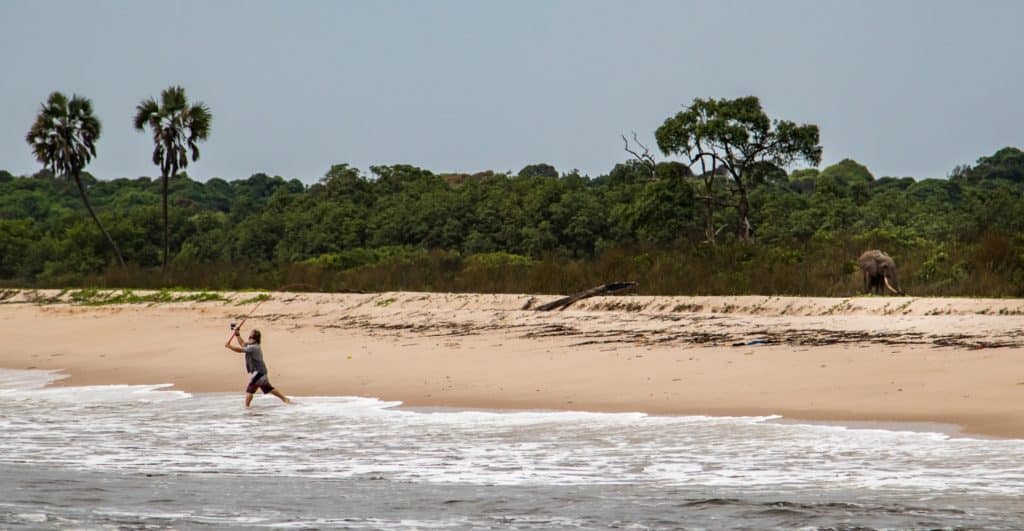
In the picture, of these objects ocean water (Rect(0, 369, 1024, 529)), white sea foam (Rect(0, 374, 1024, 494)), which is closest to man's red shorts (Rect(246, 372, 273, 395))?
white sea foam (Rect(0, 374, 1024, 494))

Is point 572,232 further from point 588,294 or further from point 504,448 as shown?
point 504,448

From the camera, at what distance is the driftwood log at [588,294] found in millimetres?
20666

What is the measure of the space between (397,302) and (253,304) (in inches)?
161

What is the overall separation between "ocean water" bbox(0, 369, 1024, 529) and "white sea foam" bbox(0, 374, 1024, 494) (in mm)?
25

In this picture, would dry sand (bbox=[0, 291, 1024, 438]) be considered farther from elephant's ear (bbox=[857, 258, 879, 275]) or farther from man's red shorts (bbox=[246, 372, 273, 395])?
elephant's ear (bbox=[857, 258, 879, 275])

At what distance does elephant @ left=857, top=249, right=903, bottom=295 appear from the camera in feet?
64.4

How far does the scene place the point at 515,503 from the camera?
7234mm

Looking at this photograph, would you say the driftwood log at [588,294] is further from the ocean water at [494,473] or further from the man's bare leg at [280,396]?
the ocean water at [494,473]

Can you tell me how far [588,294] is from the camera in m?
21.0

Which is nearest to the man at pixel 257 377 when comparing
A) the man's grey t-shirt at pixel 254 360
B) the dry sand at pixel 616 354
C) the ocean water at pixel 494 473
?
the man's grey t-shirt at pixel 254 360

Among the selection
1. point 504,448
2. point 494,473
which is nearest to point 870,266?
point 504,448

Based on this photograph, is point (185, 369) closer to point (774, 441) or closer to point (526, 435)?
point (526, 435)

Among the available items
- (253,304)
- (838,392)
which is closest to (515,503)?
(838,392)

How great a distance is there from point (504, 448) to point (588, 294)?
11.7m
